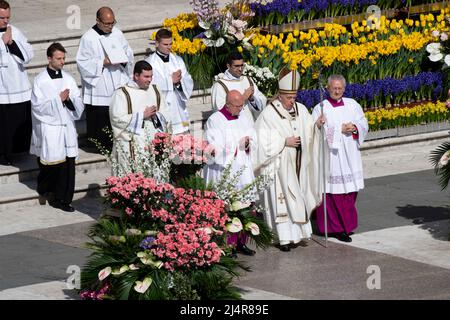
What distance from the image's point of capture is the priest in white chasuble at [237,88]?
1758cm

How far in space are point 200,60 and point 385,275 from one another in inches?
242

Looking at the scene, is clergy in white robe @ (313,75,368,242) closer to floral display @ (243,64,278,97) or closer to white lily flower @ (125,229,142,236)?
floral display @ (243,64,278,97)

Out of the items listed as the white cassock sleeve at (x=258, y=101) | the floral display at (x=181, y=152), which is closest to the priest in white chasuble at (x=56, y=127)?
the white cassock sleeve at (x=258, y=101)

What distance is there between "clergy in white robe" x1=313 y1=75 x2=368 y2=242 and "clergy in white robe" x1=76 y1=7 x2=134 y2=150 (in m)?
3.24

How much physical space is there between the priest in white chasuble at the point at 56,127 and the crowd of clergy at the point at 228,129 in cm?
1

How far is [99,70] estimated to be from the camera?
19.0 metres

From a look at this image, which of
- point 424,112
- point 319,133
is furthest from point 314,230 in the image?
point 424,112

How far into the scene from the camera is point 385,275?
Result: 15227mm

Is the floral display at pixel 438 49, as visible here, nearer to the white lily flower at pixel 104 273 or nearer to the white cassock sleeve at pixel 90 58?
the white cassock sleeve at pixel 90 58

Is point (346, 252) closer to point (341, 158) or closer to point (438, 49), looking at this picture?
point (341, 158)

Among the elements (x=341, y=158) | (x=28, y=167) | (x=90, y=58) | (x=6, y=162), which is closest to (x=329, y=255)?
(x=341, y=158)

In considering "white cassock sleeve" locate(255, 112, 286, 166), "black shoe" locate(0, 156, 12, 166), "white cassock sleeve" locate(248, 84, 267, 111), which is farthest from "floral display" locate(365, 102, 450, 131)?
"black shoe" locate(0, 156, 12, 166)

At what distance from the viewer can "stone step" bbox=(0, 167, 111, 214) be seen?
58.2 ft
